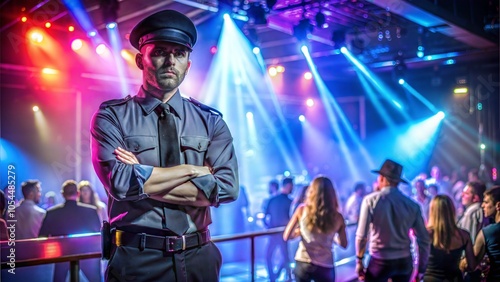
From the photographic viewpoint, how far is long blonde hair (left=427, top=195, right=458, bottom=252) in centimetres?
493

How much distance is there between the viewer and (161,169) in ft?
6.68

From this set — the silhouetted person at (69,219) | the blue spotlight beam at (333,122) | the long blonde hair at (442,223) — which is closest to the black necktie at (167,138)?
the long blonde hair at (442,223)

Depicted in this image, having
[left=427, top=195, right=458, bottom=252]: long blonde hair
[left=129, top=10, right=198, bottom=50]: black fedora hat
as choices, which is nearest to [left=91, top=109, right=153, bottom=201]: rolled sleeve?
[left=129, top=10, right=198, bottom=50]: black fedora hat

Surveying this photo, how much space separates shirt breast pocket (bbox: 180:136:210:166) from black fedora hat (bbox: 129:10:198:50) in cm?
42

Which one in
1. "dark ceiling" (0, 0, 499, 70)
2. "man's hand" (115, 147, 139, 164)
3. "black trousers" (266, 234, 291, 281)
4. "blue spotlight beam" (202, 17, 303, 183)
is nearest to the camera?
"man's hand" (115, 147, 139, 164)

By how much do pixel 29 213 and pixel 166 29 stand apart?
4.95 metres

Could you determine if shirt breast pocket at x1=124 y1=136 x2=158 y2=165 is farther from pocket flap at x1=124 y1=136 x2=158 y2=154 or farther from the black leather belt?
the black leather belt

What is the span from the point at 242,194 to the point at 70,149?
16.8 ft

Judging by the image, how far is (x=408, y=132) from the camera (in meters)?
15.1

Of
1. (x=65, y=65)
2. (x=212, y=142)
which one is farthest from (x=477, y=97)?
(x=212, y=142)

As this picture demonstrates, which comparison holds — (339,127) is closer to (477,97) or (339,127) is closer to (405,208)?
(477,97)

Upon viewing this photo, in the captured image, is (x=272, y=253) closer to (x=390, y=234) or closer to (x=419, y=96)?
(x=390, y=234)

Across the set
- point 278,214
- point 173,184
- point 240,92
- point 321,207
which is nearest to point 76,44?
point 240,92

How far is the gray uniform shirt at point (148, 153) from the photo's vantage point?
6.53ft
